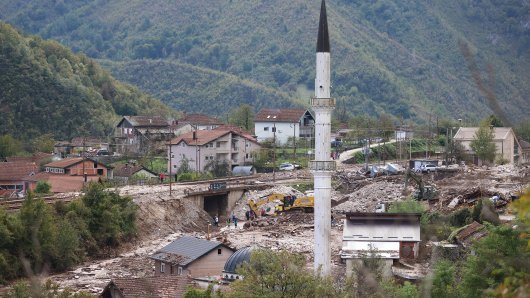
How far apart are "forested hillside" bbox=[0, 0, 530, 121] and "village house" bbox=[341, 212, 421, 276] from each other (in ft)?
289

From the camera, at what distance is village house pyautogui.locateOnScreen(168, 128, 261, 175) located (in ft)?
218

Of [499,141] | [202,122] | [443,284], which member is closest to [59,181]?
[499,141]

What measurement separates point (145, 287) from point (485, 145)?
146ft

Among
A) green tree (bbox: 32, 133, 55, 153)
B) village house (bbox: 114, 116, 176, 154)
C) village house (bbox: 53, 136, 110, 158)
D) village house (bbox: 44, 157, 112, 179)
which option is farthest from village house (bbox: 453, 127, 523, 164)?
green tree (bbox: 32, 133, 55, 153)

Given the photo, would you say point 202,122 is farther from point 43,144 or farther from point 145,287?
point 145,287

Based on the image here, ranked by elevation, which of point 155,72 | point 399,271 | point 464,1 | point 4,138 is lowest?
point 399,271

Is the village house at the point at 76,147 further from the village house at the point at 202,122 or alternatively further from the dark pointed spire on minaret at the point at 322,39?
the dark pointed spire on minaret at the point at 322,39

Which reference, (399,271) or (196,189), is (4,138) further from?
(399,271)

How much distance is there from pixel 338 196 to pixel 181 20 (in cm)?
14356

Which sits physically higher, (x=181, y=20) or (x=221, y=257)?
(x=181, y=20)

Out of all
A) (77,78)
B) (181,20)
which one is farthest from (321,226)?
(181,20)

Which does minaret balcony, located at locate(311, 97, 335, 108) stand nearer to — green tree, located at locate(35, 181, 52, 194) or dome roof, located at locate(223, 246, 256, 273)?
dome roof, located at locate(223, 246, 256, 273)

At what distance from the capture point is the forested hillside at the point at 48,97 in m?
85.9

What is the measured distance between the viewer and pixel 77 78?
99562mm
